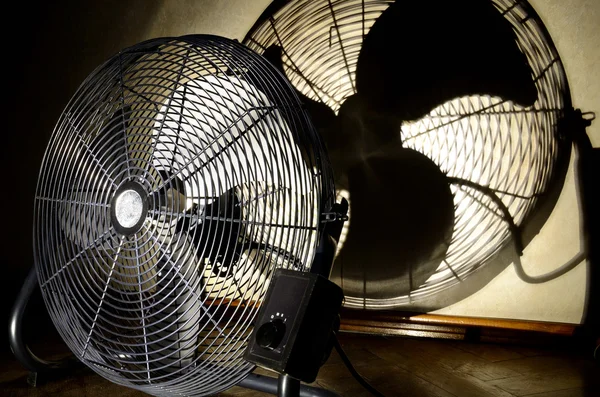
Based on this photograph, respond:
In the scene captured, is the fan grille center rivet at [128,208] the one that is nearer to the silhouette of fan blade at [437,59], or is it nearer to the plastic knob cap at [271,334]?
the plastic knob cap at [271,334]

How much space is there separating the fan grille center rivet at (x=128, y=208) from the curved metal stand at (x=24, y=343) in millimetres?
409

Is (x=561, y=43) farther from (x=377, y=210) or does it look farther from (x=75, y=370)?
(x=75, y=370)

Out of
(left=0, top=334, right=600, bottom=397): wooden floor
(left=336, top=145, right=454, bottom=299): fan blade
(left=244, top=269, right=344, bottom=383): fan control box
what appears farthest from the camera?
(left=336, top=145, right=454, bottom=299): fan blade

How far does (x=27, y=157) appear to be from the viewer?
1760mm

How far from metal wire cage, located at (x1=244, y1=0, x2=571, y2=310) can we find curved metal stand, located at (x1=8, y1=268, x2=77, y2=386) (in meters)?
0.92

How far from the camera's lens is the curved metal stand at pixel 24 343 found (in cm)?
115

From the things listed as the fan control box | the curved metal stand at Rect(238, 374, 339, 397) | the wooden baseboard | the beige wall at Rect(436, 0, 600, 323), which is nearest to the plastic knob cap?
the fan control box

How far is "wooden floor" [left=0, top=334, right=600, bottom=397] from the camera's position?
1.14 metres

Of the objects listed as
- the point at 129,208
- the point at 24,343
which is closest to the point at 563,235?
the point at 129,208

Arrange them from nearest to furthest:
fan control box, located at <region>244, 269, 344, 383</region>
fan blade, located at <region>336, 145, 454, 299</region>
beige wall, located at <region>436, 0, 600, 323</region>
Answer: fan control box, located at <region>244, 269, 344, 383</region>
beige wall, located at <region>436, 0, 600, 323</region>
fan blade, located at <region>336, 145, 454, 299</region>

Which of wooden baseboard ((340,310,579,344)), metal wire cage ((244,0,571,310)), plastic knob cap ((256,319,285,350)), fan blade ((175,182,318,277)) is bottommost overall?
wooden baseboard ((340,310,579,344))

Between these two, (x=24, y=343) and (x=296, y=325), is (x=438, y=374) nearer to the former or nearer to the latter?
(x=296, y=325)

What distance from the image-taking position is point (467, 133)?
1579 mm

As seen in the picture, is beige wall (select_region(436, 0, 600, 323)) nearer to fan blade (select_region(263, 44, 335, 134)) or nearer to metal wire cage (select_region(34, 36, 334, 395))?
fan blade (select_region(263, 44, 335, 134))
